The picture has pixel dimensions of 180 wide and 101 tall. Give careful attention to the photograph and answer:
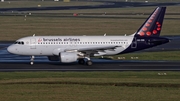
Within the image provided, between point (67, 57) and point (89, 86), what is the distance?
48.2ft

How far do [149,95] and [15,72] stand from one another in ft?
59.9

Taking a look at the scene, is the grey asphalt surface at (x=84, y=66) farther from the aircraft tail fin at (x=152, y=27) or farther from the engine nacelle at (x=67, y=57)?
the aircraft tail fin at (x=152, y=27)

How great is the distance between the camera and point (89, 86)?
3934 centimetres

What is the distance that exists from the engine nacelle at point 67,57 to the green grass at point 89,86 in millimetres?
5327

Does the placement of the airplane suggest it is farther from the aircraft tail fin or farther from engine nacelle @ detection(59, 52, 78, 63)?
the aircraft tail fin

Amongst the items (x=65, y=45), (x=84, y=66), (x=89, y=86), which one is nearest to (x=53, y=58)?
(x=65, y=45)

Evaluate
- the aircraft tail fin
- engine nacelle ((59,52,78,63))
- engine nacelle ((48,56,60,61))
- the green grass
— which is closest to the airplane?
engine nacelle ((48,56,60,61))

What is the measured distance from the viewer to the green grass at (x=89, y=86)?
113 feet

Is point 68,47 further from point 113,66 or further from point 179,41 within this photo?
point 179,41

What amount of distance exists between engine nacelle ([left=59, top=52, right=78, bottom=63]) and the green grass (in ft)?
17.5

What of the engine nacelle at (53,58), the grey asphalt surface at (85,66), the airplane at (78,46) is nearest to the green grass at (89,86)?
the grey asphalt surface at (85,66)

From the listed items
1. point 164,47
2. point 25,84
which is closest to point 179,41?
point 164,47

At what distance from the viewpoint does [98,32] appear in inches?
3684

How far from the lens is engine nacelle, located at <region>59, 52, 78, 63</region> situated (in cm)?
5366
